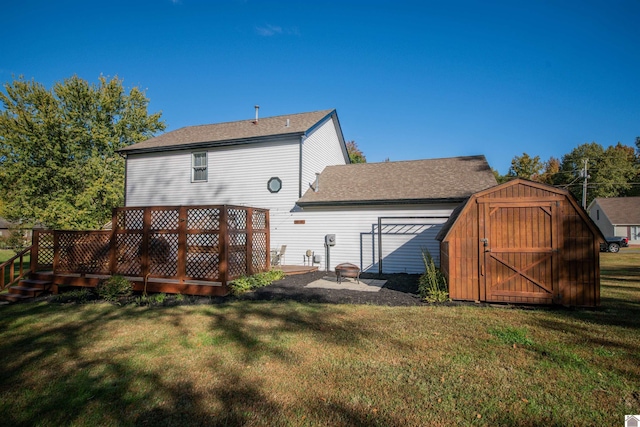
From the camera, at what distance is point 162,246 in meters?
9.32

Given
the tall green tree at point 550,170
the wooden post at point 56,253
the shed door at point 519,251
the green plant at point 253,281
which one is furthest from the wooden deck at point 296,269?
the tall green tree at point 550,170

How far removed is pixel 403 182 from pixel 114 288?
11.1 m

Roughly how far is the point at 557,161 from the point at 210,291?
5822cm

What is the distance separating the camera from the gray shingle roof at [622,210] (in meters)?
35.8

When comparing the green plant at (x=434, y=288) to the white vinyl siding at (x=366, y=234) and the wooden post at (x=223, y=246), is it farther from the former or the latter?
the wooden post at (x=223, y=246)

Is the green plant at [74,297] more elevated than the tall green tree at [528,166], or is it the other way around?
the tall green tree at [528,166]

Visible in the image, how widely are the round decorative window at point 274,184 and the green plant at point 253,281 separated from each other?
14.0 feet

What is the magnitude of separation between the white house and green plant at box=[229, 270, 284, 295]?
2.94 m

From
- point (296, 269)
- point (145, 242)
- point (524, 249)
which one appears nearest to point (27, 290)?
point (145, 242)

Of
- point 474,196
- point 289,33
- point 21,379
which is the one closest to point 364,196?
point 474,196

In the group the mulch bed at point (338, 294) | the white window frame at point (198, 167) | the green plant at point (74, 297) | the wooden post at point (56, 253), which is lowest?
the green plant at point (74, 297)

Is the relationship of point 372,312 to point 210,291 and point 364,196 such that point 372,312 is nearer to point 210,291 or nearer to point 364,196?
point 210,291

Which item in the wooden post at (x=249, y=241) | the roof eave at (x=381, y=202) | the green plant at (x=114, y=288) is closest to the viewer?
the green plant at (x=114, y=288)

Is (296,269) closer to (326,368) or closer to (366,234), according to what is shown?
(366,234)
